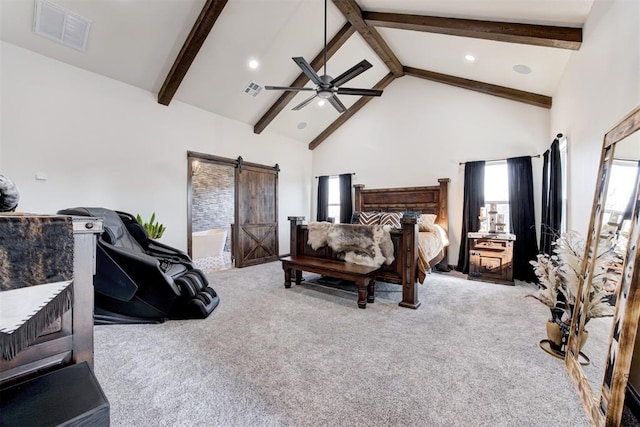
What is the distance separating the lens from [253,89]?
16.6ft

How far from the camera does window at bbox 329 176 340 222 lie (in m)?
7.01

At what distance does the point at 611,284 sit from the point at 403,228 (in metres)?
1.85

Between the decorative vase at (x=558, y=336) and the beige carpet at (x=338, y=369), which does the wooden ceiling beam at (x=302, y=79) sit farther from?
the decorative vase at (x=558, y=336)

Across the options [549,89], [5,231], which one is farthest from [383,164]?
[5,231]

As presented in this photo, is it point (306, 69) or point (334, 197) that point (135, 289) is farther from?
point (334, 197)

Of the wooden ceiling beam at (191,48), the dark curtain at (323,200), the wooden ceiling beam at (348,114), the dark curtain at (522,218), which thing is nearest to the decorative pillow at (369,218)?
the dark curtain at (323,200)

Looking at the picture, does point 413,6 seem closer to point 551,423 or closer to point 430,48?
point 430,48

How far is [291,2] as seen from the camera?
3787 mm

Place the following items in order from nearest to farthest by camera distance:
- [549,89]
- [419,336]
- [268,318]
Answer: [419,336] → [268,318] → [549,89]

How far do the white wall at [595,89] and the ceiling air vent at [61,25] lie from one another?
5.15 m

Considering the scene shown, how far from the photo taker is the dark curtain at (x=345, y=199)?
6625mm

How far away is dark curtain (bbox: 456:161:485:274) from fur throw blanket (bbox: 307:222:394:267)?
2.35m

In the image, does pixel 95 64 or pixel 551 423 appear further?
pixel 95 64

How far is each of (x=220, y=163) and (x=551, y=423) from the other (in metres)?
5.50
